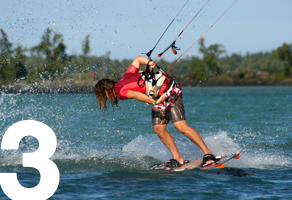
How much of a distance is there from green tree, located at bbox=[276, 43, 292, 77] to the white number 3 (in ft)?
303

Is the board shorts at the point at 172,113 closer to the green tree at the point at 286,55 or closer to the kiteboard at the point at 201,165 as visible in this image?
the kiteboard at the point at 201,165

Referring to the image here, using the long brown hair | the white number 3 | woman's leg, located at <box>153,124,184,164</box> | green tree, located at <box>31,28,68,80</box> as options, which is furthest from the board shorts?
green tree, located at <box>31,28,68,80</box>

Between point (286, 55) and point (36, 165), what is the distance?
97.7 metres

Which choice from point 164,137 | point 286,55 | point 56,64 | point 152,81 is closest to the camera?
point 152,81

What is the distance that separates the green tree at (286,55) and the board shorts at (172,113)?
9276 cm

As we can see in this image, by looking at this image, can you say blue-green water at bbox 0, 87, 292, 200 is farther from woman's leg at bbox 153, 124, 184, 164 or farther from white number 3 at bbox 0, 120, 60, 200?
woman's leg at bbox 153, 124, 184, 164

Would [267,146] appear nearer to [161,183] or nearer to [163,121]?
[163,121]

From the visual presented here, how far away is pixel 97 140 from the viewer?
8961mm

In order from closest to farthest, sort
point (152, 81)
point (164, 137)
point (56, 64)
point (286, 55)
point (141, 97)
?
point (141, 97), point (152, 81), point (164, 137), point (56, 64), point (286, 55)

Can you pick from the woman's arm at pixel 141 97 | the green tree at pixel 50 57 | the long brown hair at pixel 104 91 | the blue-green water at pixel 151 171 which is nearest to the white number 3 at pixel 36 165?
the blue-green water at pixel 151 171

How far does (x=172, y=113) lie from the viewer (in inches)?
228

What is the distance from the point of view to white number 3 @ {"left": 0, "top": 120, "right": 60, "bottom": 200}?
16.0 ft

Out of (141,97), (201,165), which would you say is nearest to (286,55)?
(201,165)

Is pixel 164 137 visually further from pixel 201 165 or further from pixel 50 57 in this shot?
pixel 50 57
